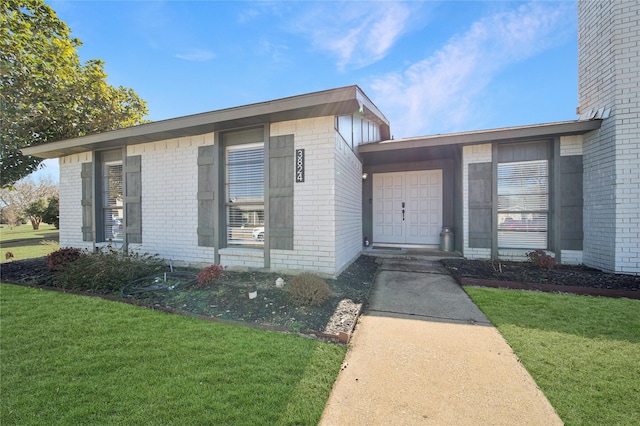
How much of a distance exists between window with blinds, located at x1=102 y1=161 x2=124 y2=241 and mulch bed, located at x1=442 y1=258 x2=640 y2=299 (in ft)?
28.4

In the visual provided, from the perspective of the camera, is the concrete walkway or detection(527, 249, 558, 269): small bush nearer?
the concrete walkway

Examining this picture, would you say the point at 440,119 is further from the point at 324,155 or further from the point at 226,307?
the point at 226,307

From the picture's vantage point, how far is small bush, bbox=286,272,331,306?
356 cm

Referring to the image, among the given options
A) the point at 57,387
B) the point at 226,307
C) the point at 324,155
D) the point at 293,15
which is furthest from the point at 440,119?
the point at 57,387

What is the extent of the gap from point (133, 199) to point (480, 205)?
29.0 ft

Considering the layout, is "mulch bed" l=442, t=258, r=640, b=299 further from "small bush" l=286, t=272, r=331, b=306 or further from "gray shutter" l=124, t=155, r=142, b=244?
"gray shutter" l=124, t=155, r=142, b=244

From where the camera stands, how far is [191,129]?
212 inches

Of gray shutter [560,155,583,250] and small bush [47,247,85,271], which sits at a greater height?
gray shutter [560,155,583,250]

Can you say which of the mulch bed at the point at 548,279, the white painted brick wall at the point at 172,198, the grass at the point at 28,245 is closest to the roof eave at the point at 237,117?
the white painted brick wall at the point at 172,198

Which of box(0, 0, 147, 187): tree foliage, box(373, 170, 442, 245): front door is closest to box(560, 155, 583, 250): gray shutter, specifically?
box(373, 170, 442, 245): front door

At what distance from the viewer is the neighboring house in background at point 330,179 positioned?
4809 mm

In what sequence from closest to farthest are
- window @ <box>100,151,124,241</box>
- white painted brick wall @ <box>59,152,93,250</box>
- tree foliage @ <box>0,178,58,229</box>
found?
window @ <box>100,151,124,241</box> < white painted brick wall @ <box>59,152,93,250</box> < tree foliage @ <box>0,178,58,229</box>

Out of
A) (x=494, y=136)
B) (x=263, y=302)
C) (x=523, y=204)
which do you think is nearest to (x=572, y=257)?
(x=523, y=204)

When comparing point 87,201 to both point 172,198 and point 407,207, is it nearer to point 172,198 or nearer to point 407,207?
point 172,198
